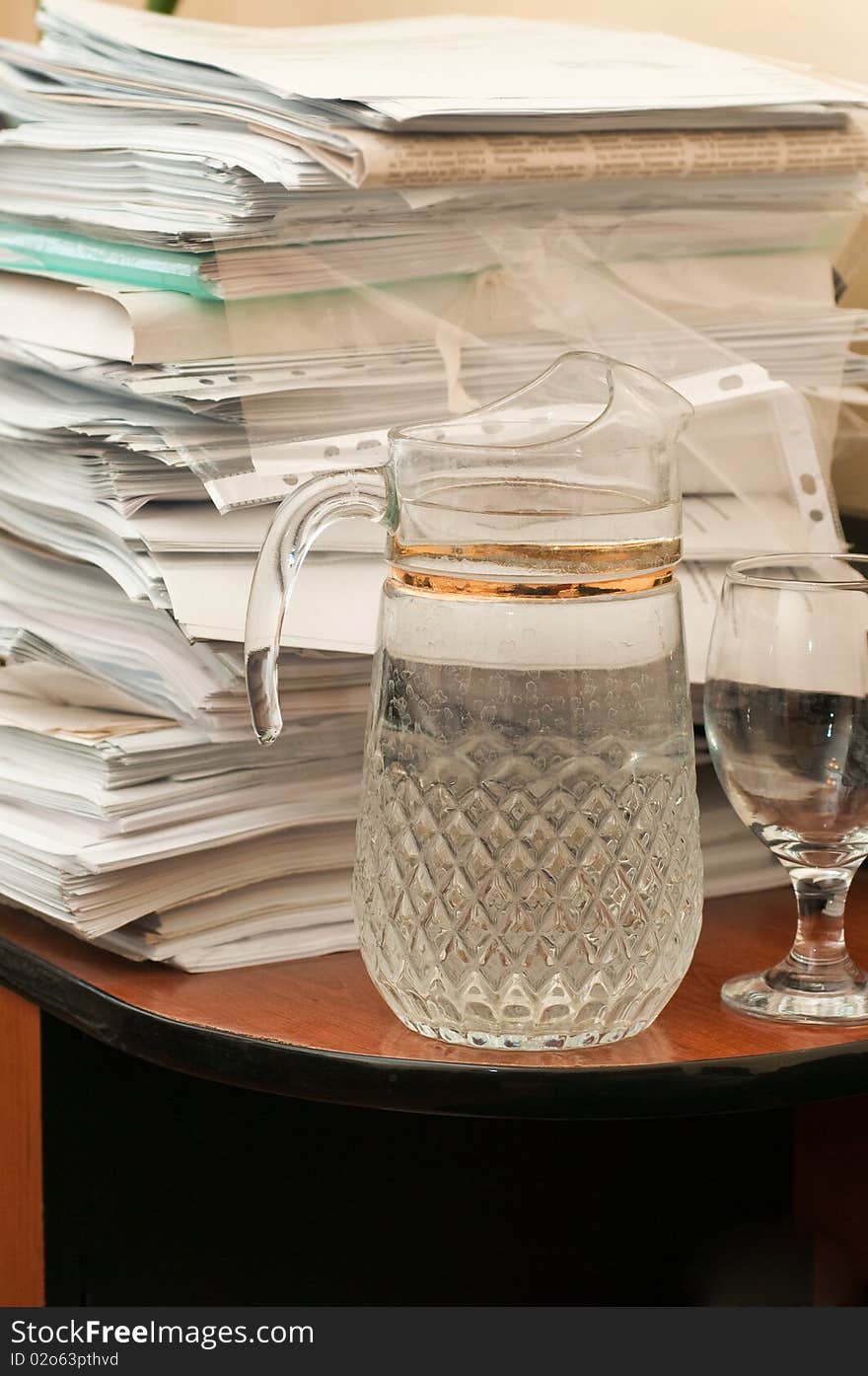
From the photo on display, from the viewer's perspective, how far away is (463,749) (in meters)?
0.57

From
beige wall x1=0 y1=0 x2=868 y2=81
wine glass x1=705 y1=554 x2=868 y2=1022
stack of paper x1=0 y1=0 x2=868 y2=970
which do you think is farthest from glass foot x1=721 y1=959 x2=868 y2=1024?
beige wall x1=0 y1=0 x2=868 y2=81

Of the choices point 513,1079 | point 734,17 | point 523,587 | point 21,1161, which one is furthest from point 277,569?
point 734,17

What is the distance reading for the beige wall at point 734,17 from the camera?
2.96 feet

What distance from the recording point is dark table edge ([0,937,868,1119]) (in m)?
0.57

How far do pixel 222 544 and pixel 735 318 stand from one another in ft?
0.92

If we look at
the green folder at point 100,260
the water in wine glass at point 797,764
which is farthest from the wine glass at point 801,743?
the green folder at point 100,260

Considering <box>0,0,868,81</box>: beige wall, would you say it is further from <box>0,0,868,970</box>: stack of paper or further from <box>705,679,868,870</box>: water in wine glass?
<box>705,679,868,870</box>: water in wine glass

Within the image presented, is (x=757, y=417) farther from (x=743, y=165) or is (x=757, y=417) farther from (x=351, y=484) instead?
(x=351, y=484)

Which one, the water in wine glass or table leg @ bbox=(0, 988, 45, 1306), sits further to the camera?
table leg @ bbox=(0, 988, 45, 1306)

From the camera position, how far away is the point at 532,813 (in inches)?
22.5

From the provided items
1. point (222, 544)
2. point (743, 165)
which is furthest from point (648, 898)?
point (743, 165)

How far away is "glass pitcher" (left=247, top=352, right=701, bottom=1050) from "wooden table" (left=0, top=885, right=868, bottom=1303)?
23 millimetres

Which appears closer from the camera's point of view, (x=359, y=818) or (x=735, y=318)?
(x=359, y=818)

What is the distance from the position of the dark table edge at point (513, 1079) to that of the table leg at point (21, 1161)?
129 millimetres
